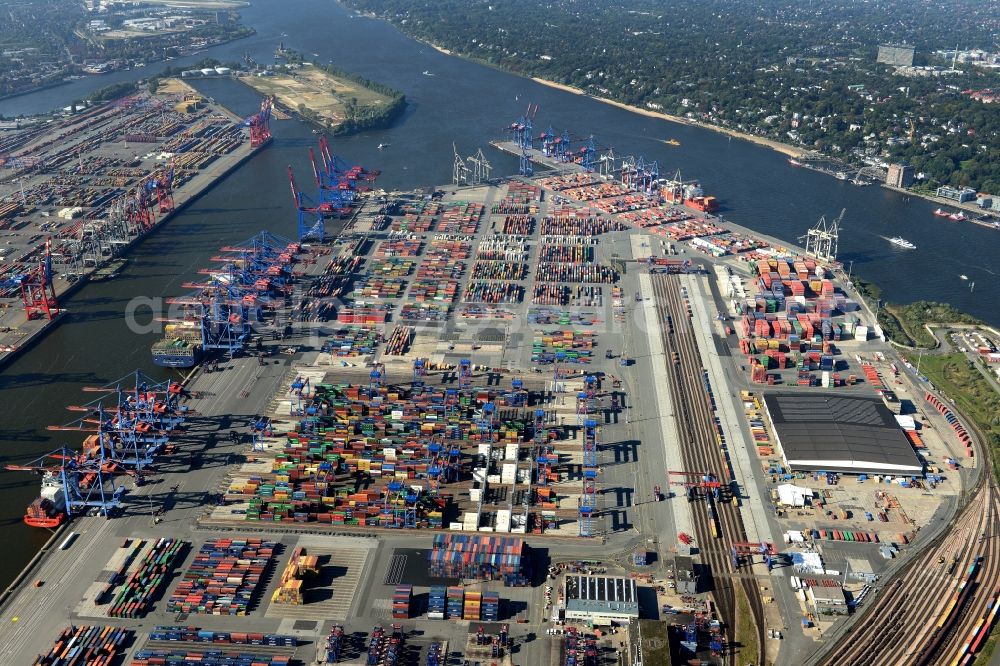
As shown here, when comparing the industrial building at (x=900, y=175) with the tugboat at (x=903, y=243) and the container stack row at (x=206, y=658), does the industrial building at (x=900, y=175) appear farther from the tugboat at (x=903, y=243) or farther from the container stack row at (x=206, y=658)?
the container stack row at (x=206, y=658)

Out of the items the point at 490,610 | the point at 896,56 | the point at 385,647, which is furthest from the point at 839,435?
the point at 896,56

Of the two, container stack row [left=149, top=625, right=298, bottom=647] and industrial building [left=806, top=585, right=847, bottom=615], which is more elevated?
industrial building [left=806, top=585, right=847, bottom=615]

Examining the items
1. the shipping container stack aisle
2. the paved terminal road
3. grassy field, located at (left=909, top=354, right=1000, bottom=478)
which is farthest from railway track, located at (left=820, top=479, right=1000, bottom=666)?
the paved terminal road

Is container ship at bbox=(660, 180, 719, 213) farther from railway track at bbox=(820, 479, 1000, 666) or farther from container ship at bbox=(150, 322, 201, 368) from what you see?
container ship at bbox=(150, 322, 201, 368)

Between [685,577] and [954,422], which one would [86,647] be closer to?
[685,577]

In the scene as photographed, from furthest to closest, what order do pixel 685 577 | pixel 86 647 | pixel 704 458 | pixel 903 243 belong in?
pixel 903 243 < pixel 704 458 < pixel 685 577 < pixel 86 647

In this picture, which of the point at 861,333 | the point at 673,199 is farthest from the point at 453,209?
the point at 861,333

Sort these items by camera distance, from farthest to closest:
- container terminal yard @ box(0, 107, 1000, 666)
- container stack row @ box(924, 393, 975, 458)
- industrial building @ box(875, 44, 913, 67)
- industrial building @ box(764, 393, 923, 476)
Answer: industrial building @ box(875, 44, 913, 67)
container stack row @ box(924, 393, 975, 458)
industrial building @ box(764, 393, 923, 476)
container terminal yard @ box(0, 107, 1000, 666)
